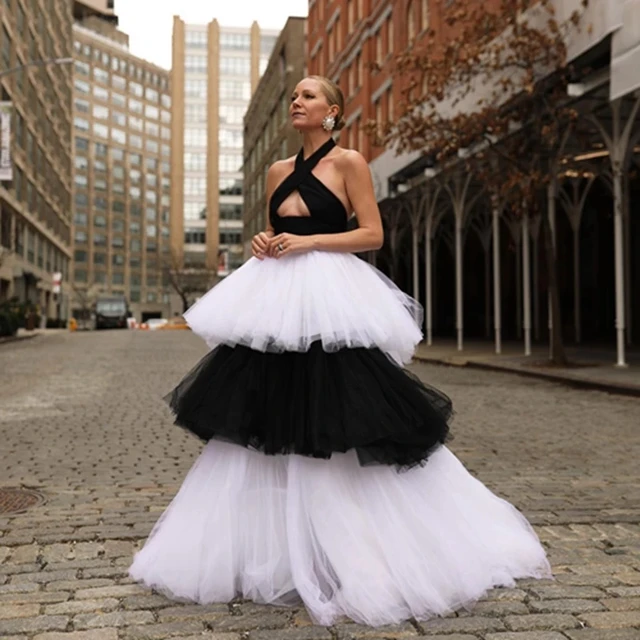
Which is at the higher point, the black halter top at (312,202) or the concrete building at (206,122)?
the concrete building at (206,122)

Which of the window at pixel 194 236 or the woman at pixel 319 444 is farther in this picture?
the window at pixel 194 236

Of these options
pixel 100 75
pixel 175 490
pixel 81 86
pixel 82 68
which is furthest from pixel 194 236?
pixel 175 490

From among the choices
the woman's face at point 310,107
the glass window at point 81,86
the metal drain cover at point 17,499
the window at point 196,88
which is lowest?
the metal drain cover at point 17,499

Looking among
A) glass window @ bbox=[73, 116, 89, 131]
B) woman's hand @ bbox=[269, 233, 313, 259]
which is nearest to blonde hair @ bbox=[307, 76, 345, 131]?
woman's hand @ bbox=[269, 233, 313, 259]

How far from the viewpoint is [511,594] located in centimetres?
303

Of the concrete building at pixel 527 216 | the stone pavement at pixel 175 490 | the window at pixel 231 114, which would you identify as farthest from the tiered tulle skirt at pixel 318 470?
the window at pixel 231 114

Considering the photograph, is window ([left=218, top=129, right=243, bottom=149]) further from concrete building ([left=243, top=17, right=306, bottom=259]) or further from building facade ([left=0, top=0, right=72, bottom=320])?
building facade ([left=0, top=0, right=72, bottom=320])

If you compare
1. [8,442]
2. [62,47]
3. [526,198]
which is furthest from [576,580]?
[62,47]

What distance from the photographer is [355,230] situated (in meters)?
3.10

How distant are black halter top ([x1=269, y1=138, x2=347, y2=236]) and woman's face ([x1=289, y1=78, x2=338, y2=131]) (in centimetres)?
11

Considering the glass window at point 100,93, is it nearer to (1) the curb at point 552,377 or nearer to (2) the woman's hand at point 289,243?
(1) the curb at point 552,377

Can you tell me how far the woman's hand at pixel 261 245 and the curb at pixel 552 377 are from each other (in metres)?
9.32

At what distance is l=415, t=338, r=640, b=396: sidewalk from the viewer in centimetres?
1214

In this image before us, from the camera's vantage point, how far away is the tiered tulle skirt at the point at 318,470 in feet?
9.11
